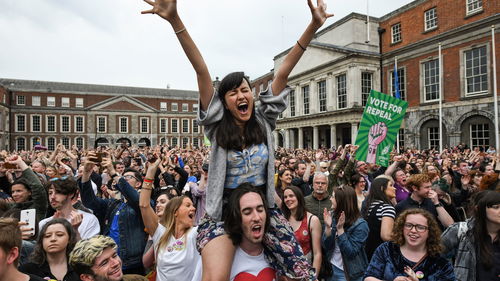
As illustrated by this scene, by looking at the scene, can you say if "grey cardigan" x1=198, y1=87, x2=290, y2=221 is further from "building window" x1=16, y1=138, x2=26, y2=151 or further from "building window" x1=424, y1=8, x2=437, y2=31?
"building window" x1=16, y1=138, x2=26, y2=151

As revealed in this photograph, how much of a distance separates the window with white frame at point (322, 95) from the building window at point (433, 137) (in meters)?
11.2

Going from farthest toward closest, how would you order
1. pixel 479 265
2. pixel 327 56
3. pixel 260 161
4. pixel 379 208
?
pixel 327 56, pixel 379 208, pixel 479 265, pixel 260 161

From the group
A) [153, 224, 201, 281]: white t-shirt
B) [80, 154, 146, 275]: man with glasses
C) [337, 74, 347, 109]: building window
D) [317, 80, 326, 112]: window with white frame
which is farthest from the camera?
[317, 80, 326, 112]: window with white frame

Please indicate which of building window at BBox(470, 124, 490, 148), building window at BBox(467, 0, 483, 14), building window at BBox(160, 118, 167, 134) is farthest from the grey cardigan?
building window at BBox(160, 118, 167, 134)

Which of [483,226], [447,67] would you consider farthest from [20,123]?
[483,226]

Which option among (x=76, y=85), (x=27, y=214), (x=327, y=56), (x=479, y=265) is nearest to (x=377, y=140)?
(x=479, y=265)

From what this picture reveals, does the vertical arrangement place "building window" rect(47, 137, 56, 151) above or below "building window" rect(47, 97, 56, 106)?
below

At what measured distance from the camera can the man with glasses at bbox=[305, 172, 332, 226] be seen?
5035 mm

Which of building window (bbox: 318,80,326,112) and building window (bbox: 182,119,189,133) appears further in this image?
building window (bbox: 182,119,189,133)

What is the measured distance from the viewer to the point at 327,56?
32.5 m

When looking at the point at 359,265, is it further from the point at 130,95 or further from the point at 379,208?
the point at 130,95

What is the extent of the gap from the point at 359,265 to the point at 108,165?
3.80 m

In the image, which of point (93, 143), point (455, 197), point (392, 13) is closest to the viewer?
point (455, 197)

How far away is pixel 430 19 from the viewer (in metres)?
25.9
